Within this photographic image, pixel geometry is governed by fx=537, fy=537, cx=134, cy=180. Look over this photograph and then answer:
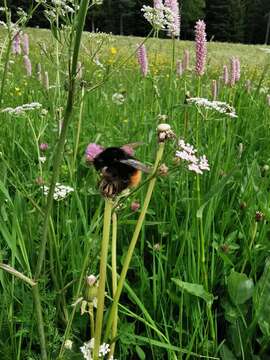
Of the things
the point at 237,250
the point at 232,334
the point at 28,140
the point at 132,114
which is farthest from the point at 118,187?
the point at 132,114

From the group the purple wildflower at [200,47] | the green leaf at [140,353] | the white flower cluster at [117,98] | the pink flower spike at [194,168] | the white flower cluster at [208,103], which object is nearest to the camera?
the pink flower spike at [194,168]

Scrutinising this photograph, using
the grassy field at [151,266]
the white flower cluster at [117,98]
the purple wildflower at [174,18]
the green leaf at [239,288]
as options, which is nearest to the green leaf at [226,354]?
the grassy field at [151,266]

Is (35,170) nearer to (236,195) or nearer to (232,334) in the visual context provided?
(236,195)

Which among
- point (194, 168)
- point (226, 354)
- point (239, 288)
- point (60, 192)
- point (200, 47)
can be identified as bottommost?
point (226, 354)

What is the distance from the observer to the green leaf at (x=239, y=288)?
4.26ft

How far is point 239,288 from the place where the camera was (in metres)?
1.30

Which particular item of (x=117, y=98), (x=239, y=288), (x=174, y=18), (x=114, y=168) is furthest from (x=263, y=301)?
(x=117, y=98)

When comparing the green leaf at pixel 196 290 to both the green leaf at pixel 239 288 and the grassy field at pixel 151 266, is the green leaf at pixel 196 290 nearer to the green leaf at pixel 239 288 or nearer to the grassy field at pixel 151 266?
the grassy field at pixel 151 266

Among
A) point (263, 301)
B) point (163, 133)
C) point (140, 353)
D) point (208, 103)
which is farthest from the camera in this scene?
point (208, 103)

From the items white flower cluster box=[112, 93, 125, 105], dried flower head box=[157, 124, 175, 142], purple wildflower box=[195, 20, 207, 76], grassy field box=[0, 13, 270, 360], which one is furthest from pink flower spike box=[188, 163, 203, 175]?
white flower cluster box=[112, 93, 125, 105]

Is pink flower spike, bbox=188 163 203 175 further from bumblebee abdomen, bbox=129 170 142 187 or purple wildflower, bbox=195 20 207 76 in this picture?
purple wildflower, bbox=195 20 207 76

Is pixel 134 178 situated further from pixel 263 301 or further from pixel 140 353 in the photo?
pixel 263 301

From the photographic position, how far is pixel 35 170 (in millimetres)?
1933

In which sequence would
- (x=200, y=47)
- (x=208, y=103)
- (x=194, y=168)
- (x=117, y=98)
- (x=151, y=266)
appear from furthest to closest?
(x=117, y=98)
(x=200, y=47)
(x=151, y=266)
(x=208, y=103)
(x=194, y=168)
